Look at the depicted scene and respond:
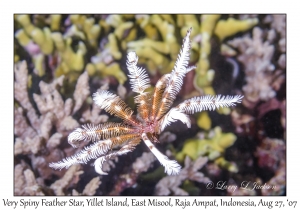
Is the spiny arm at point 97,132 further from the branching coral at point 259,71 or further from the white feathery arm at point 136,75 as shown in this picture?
the branching coral at point 259,71

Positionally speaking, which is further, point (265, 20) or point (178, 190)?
point (265, 20)

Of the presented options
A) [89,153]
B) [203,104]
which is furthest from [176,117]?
[89,153]

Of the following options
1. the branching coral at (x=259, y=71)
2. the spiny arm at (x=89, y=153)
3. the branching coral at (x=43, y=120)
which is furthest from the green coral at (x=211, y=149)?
the branching coral at (x=43, y=120)

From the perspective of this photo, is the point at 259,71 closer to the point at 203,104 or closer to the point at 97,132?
the point at 203,104

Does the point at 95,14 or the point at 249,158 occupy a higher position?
the point at 95,14

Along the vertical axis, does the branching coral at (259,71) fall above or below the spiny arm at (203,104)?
above

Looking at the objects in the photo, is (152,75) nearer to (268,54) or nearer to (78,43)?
(78,43)

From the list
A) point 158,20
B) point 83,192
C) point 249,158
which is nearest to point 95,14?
point 158,20
